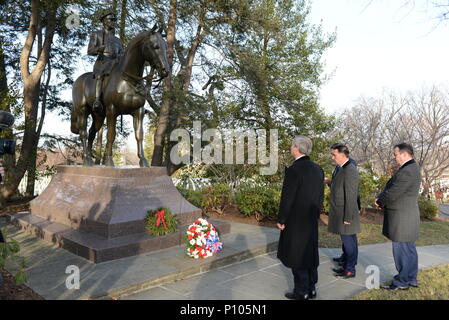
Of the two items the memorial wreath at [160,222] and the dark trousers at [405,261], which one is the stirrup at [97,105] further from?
the dark trousers at [405,261]

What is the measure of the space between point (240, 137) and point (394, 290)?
424 inches

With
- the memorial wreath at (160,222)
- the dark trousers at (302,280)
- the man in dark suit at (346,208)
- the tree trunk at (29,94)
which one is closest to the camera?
the dark trousers at (302,280)

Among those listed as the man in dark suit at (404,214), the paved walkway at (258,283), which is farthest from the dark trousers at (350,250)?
the man in dark suit at (404,214)

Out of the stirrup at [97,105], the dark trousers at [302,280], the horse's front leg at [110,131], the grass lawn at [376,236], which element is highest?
the stirrup at [97,105]

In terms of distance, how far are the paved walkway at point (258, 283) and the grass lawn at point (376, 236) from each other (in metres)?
1.21

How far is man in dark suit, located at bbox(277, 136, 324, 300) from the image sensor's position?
359 centimetres

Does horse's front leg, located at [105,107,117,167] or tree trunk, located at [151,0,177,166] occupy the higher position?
tree trunk, located at [151,0,177,166]

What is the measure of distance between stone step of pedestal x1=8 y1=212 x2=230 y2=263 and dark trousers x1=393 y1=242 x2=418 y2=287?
3486mm

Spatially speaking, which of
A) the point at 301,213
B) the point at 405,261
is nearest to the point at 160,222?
the point at 301,213

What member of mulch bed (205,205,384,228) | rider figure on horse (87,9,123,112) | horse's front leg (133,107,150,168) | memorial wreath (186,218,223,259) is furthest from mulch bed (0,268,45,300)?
mulch bed (205,205,384,228)

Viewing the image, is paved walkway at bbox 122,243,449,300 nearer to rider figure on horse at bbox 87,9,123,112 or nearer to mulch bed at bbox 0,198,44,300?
mulch bed at bbox 0,198,44,300

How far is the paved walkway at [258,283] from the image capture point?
3.94 metres

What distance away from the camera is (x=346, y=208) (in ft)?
14.9
